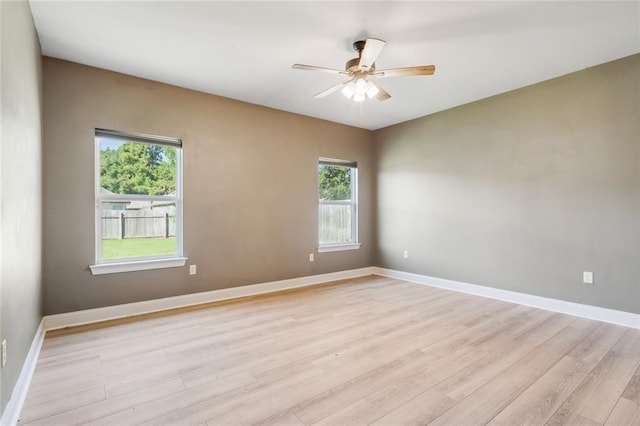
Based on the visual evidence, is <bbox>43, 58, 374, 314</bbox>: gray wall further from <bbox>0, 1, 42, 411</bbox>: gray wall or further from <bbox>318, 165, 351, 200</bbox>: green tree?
<bbox>0, 1, 42, 411</bbox>: gray wall

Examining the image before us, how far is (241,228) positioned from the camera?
4.18m

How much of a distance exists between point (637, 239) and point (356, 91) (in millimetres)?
3061

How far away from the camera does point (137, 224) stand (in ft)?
11.4

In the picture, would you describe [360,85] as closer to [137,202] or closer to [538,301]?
[137,202]

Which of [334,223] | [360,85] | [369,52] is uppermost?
[369,52]

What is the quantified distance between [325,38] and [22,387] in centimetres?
327

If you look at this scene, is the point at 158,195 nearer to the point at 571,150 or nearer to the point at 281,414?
the point at 281,414

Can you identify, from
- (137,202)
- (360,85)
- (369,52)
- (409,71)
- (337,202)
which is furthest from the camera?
(337,202)

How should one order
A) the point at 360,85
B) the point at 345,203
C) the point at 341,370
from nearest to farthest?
the point at 341,370
the point at 360,85
the point at 345,203

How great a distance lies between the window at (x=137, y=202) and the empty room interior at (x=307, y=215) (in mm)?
25

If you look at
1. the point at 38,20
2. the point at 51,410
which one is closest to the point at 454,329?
the point at 51,410

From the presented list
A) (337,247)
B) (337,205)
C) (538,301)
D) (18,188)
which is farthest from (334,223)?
(18,188)

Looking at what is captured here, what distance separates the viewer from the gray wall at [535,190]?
3.09 meters

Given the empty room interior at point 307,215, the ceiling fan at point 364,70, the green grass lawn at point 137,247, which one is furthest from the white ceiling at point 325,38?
the green grass lawn at point 137,247
